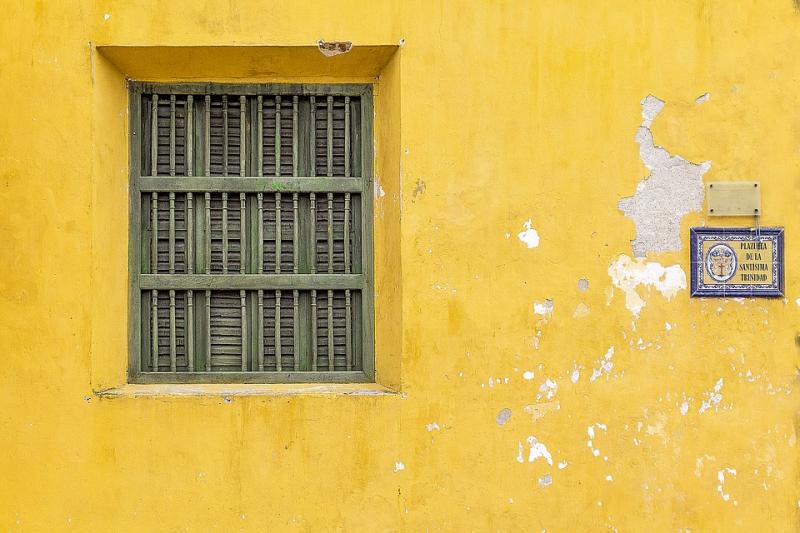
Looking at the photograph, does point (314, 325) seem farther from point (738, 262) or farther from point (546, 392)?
point (738, 262)

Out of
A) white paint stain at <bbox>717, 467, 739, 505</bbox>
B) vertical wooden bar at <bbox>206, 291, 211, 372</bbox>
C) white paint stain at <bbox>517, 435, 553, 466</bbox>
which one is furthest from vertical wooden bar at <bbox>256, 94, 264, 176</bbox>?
white paint stain at <bbox>717, 467, 739, 505</bbox>

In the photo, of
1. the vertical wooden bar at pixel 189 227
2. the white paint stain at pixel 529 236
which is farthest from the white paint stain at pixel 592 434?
the vertical wooden bar at pixel 189 227

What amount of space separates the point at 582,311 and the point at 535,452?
0.64 metres

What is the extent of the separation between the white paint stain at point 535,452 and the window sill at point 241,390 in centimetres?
58

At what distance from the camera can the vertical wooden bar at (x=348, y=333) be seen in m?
3.50

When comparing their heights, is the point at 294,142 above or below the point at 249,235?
above

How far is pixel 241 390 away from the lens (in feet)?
10.9

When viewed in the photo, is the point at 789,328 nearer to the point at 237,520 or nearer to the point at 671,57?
the point at 671,57

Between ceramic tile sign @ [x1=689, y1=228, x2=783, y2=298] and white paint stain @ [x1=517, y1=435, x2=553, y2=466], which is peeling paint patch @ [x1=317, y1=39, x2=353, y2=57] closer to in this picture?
ceramic tile sign @ [x1=689, y1=228, x2=783, y2=298]

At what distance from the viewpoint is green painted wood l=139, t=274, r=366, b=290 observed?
346 centimetres

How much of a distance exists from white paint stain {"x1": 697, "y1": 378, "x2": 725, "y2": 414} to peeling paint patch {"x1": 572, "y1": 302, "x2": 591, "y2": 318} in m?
0.62

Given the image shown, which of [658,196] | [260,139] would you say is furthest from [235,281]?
[658,196]

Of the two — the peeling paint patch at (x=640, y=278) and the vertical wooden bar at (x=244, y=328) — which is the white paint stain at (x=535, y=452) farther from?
the vertical wooden bar at (x=244, y=328)

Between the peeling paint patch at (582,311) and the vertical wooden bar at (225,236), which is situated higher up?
the vertical wooden bar at (225,236)
